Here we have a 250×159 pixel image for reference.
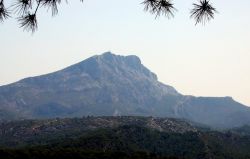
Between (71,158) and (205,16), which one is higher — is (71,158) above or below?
below

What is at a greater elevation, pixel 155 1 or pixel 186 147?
pixel 155 1

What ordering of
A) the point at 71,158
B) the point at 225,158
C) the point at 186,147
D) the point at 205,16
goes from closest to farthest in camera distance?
the point at 205,16 → the point at 71,158 → the point at 225,158 → the point at 186,147

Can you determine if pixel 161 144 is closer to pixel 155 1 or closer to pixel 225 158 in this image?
pixel 225 158

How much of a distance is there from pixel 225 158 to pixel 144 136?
48.5 meters

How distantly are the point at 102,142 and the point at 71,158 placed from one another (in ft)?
157

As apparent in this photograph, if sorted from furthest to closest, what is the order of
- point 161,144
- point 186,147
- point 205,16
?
A: 1. point 161,144
2. point 186,147
3. point 205,16

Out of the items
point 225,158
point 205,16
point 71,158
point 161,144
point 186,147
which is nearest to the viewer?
point 205,16

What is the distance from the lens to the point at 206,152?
16450cm

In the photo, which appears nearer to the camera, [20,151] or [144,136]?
[20,151]

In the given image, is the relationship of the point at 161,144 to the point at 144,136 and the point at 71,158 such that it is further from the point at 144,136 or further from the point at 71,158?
the point at 71,158

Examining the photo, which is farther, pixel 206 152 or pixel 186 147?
pixel 186 147

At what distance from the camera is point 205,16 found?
49.1 ft

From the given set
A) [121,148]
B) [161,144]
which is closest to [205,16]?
[121,148]

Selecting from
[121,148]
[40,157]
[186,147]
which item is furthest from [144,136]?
[40,157]
